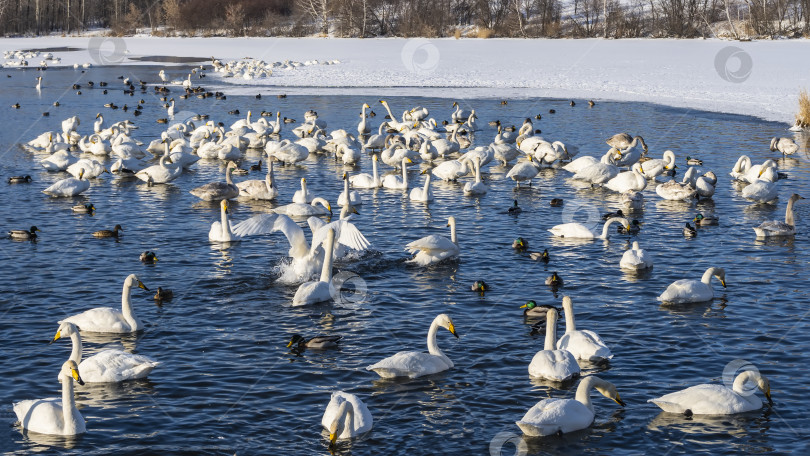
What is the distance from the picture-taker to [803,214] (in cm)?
2227

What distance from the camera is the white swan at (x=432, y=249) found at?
18156 millimetres

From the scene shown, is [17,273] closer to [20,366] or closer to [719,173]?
[20,366]

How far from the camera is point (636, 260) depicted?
17703mm

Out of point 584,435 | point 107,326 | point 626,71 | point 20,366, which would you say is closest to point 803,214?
point 584,435

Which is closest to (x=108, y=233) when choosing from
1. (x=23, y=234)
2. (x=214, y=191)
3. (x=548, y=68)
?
(x=23, y=234)

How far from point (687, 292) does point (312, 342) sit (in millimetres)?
6300

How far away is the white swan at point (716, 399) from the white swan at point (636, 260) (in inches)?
238

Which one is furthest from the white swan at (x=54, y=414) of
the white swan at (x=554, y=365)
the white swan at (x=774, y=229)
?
the white swan at (x=774, y=229)

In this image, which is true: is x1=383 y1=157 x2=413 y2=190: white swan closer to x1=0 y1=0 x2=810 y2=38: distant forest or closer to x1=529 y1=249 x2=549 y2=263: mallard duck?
x1=529 y1=249 x2=549 y2=263: mallard duck

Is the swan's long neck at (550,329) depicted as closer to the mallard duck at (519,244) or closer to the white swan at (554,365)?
the white swan at (554,365)

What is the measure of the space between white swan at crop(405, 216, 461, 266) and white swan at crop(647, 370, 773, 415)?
7179mm

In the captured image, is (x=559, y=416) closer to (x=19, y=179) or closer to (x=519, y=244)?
(x=519, y=244)

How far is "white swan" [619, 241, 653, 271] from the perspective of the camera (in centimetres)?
1772

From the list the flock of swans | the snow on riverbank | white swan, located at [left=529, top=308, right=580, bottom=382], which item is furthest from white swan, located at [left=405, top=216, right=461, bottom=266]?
the snow on riverbank
